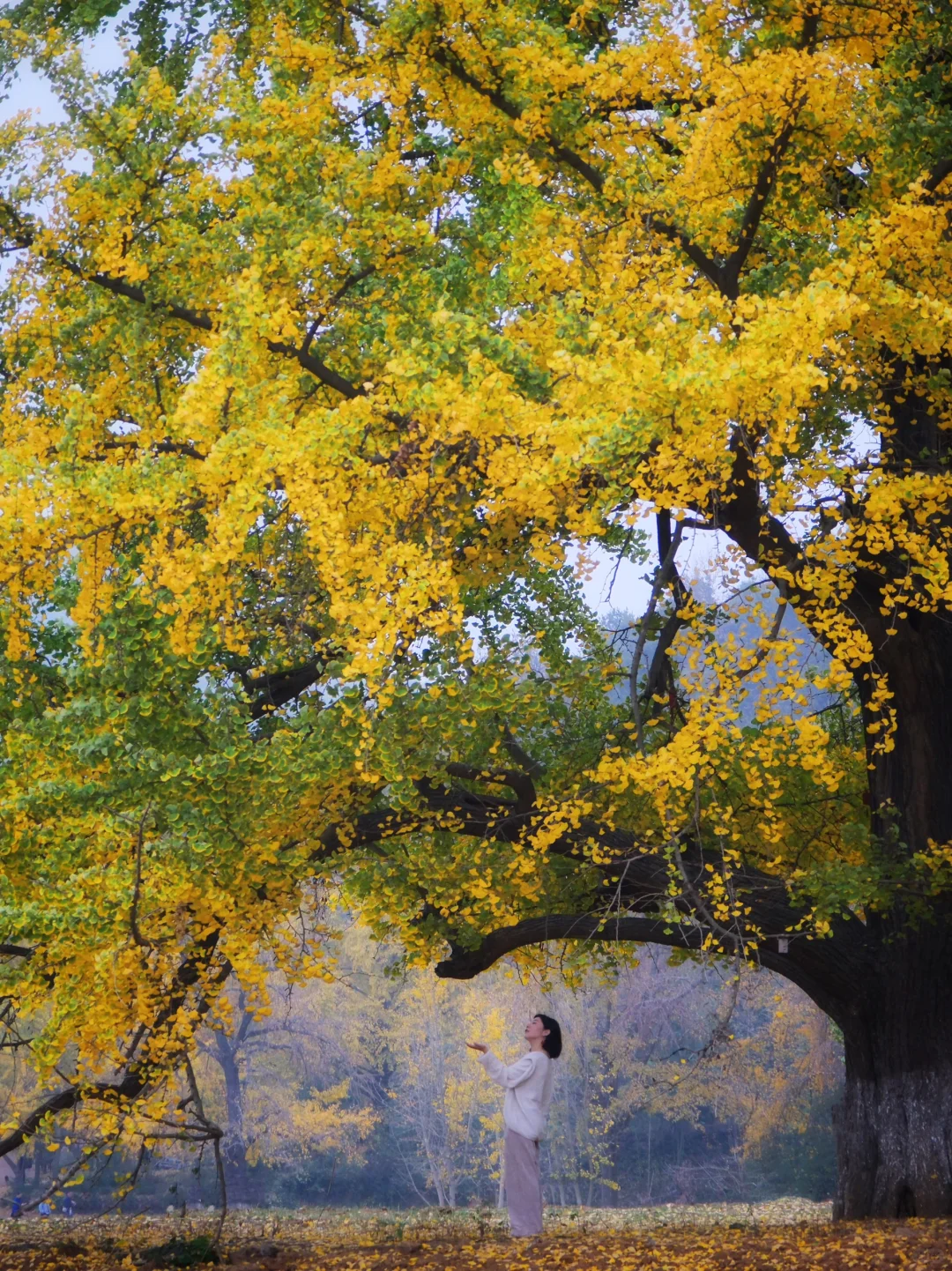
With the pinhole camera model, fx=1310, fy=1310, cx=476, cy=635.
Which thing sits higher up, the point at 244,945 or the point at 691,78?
the point at 691,78

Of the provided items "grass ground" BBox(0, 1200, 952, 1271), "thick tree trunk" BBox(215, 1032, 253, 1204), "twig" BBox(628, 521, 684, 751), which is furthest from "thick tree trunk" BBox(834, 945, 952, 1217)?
"thick tree trunk" BBox(215, 1032, 253, 1204)

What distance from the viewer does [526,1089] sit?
7652mm

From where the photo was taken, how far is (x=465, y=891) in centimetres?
912

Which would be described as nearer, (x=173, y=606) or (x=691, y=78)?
(x=173, y=606)

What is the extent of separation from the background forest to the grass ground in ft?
45.4

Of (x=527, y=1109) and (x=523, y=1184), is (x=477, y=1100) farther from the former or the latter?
(x=527, y=1109)

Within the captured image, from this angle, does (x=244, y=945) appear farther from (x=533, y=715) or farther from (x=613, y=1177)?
(x=613, y=1177)

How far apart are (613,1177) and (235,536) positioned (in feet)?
85.1

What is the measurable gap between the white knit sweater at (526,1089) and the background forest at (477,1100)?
57.6 feet

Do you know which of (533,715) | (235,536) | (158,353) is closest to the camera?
(235,536)

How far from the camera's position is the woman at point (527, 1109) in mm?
7641

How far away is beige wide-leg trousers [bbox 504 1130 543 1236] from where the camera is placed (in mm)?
7676

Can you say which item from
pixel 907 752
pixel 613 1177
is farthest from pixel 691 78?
pixel 613 1177

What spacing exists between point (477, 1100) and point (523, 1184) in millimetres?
20704
